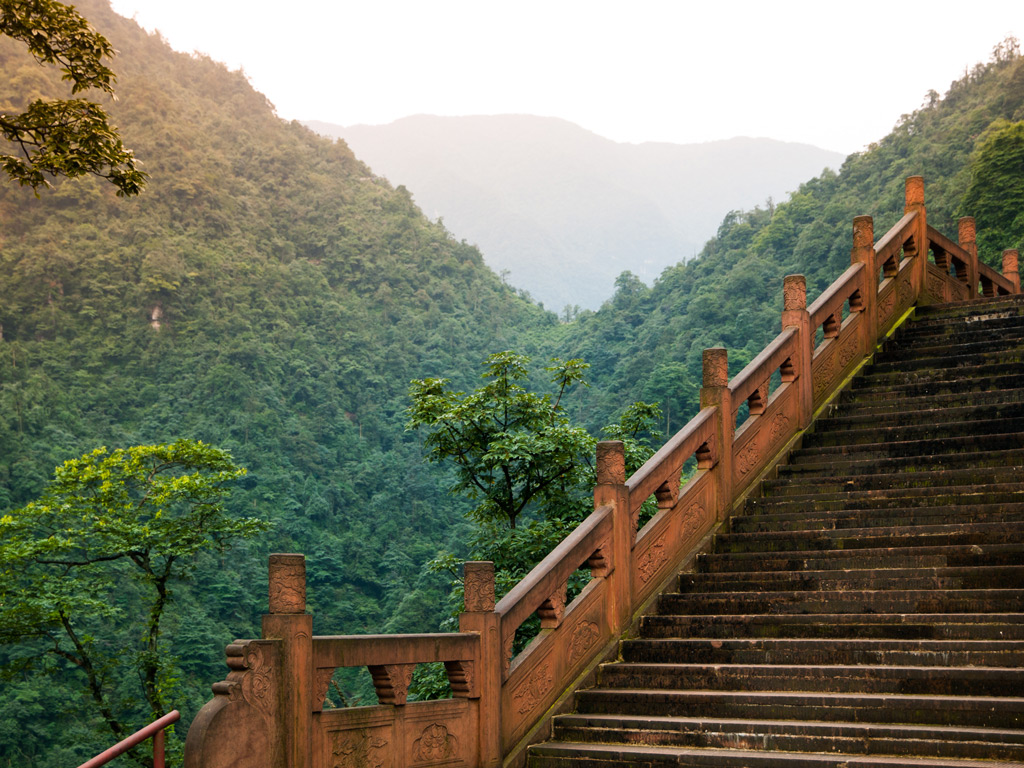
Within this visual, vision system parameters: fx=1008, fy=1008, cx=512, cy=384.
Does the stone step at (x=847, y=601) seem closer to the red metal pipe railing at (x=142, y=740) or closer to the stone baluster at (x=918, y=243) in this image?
the red metal pipe railing at (x=142, y=740)

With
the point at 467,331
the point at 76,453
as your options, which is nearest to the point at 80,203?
the point at 76,453

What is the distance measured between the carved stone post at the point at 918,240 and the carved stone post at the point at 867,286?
116 centimetres

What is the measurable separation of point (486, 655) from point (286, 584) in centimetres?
157

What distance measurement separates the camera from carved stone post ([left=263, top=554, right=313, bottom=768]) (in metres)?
5.10

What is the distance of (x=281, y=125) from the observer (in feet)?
A: 299

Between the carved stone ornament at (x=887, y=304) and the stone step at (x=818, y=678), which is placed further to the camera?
the carved stone ornament at (x=887, y=304)

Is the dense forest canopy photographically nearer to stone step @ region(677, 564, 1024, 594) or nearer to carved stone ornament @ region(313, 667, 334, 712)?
stone step @ region(677, 564, 1024, 594)

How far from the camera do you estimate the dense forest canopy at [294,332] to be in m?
43.0

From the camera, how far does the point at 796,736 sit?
18.5 ft

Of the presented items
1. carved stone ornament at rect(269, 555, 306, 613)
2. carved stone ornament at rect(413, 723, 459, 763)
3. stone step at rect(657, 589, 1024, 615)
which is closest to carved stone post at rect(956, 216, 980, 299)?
stone step at rect(657, 589, 1024, 615)

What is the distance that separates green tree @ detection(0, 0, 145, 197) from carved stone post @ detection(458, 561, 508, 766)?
13.2ft

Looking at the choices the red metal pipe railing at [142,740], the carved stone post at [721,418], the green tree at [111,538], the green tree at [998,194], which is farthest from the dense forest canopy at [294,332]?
the red metal pipe railing at [142,740]

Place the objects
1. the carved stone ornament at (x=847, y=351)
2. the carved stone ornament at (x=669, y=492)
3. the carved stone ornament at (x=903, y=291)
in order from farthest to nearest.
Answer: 1. the carved stone ornament at (x=903, y=291)
2. the carved stone ornament at (x=847, y=351)
3. the carved stone ornament at (x=669, y=492)

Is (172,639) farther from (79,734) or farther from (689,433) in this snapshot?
(689,433)
